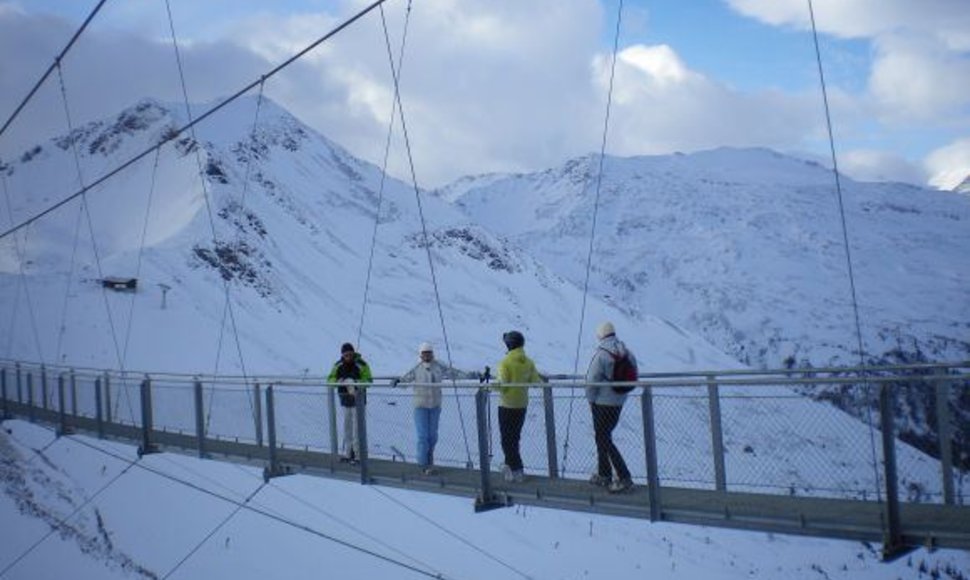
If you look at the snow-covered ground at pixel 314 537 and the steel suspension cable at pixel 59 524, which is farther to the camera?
the snow-covered ground at pixel 314 537

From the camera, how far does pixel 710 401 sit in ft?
23.5

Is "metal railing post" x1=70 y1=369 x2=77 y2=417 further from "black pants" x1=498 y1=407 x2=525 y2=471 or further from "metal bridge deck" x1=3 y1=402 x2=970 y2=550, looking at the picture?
"black pants" x1=498 y1=407 x2=525 y2=471

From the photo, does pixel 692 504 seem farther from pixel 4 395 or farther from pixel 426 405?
pixel 4 395

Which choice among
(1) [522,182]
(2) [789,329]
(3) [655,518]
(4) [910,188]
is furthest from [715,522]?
(4) [910,188]

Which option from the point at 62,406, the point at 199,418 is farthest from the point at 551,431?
the point at 62,406

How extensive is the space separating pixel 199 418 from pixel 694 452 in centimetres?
698

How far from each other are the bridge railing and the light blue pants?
0.29 meters

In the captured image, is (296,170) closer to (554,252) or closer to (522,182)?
(554,252)

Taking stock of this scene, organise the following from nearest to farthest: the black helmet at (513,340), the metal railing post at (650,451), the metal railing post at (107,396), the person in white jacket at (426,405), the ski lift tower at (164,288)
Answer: the metal railing post at (650,451)
the black helmet at (513,340)
the person in white jacket at (426,405)
the metal railing post at (107,396)
the ski lift tower at (164,288)

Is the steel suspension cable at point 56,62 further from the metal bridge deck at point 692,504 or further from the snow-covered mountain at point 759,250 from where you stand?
the snow-covered mountain at point 759,250

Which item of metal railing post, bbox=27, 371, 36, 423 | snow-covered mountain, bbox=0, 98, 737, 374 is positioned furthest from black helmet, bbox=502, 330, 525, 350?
snow-covered mountain, bbox=0, 98, 737, 374

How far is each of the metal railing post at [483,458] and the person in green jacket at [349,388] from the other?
1.95m

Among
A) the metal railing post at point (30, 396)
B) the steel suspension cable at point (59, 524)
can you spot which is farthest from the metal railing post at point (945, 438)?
the metal railing post at point (30, 396)

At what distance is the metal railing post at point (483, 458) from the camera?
27.2 feet
